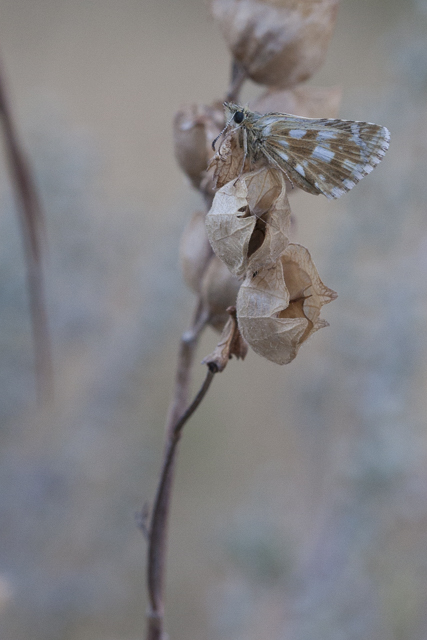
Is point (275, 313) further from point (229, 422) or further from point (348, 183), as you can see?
point (229, 422)

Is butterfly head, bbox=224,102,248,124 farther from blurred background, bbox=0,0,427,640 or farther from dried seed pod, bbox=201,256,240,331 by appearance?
blurred background, bbox=0,0,427,640

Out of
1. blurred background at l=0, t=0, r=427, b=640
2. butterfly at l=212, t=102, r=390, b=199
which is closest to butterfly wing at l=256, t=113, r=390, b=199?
butterfly at l=212, t=102, r=390, b=199

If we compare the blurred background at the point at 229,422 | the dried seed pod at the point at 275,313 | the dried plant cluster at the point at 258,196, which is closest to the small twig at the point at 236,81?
the dried plant cluster at the point at 258,196

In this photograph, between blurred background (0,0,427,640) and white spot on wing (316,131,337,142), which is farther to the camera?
blurred background (0,0,427,640)

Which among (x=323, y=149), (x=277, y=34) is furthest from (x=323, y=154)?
(x=277, y=34)

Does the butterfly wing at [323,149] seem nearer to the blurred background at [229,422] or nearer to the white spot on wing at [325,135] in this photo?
the white spot on wing at [325,135]
